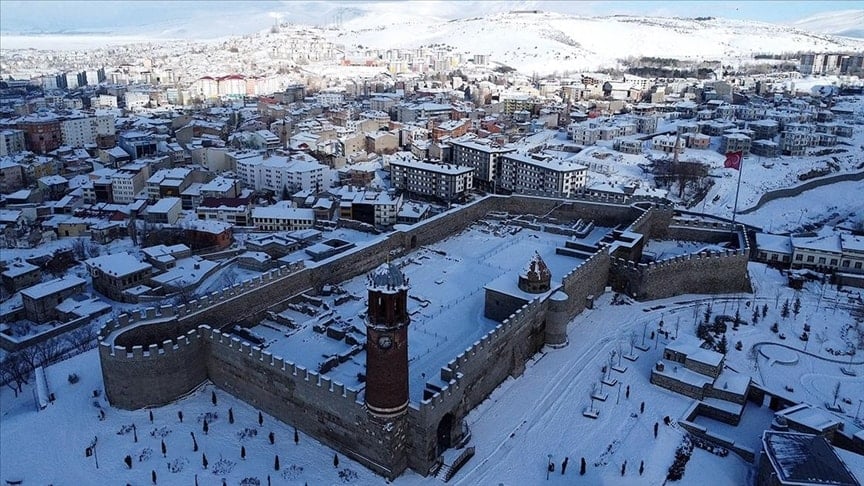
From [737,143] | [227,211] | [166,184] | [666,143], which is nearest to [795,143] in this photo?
[737,143]

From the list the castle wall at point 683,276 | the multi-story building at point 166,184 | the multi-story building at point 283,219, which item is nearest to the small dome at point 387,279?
the castle wall at point 683,276

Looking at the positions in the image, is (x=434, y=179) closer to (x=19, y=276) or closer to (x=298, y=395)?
(x=19, y=276)

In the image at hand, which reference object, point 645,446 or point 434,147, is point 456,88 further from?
point 645,446

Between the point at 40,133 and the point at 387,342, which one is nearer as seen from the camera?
the point at 387,342

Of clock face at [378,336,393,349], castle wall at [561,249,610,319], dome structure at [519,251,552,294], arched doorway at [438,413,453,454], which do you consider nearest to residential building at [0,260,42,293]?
dome structure at [519,251,552,294]

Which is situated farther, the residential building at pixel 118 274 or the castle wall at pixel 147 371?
the residential building at pixel 118 274

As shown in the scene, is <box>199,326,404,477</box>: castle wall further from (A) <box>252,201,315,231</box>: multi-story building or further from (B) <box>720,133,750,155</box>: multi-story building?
(B) <box>720,133,750,155</box>: multi-story building

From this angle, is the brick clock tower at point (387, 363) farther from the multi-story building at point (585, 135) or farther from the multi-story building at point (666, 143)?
the multi-story building at point (585, 135)
